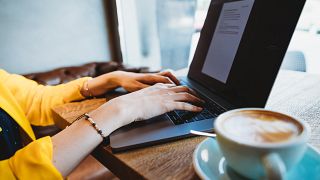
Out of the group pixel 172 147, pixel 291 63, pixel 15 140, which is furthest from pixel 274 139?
pixel 291 63

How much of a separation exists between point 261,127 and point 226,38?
410 mm

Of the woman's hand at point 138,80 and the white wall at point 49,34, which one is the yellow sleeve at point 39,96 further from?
the white wall at point 49,34

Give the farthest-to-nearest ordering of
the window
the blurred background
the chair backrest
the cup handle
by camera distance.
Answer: the window → the blurred background → the chair backrest → the cup handle

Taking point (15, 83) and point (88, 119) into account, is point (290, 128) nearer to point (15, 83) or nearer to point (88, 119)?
point (88, 119)

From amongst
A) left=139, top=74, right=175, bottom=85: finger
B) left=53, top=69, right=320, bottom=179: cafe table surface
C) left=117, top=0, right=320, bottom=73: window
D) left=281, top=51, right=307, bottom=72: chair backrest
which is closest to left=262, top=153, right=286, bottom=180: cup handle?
left=53, top=69, right=320, bottom=179: cafe table surface

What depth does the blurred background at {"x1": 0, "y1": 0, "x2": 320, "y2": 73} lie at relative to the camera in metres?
1.88

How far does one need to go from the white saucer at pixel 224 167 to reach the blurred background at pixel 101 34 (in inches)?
46.1

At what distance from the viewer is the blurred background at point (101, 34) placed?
1.88 m

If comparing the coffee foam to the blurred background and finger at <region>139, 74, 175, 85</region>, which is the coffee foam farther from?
the blurred background

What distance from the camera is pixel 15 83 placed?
2.70 ft

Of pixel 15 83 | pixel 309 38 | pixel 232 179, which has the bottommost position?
pixel 309 38

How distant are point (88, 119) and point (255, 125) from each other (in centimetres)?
31

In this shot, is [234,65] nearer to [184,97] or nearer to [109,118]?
[184,97]

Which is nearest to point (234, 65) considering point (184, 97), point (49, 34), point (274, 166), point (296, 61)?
point (184, 97)
